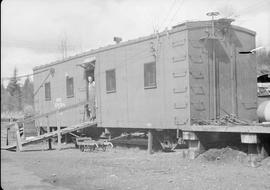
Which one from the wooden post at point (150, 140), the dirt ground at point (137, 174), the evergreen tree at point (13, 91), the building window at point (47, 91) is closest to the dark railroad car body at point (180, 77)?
the wooden post at point (150, 140)

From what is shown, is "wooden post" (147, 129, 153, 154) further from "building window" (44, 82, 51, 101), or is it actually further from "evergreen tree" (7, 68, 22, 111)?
"building window" (44, 82, 51, 101)

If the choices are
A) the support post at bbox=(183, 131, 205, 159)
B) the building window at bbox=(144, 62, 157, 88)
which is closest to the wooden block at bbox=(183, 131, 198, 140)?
the support post at bbox=(183, 131, 205, 159)

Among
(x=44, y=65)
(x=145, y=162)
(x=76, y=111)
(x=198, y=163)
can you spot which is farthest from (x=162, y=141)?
(x=44, y=65)

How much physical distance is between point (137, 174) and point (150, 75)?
4.95 meters

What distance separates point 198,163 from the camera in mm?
10602

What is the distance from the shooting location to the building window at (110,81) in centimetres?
1550

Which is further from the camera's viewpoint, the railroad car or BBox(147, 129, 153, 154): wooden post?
BBox(147, 129, 153, 154): wooden post

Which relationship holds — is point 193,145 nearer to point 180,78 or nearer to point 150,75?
point 180,78

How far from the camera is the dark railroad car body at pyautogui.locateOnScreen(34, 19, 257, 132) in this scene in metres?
12.0

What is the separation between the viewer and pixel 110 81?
51.6 feet

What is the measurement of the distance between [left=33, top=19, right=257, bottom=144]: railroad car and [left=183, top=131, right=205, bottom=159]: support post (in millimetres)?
317

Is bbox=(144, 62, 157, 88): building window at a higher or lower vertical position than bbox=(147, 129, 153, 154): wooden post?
higher

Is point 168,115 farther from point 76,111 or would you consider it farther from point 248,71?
point 76,111

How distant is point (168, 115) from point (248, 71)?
117 inches
